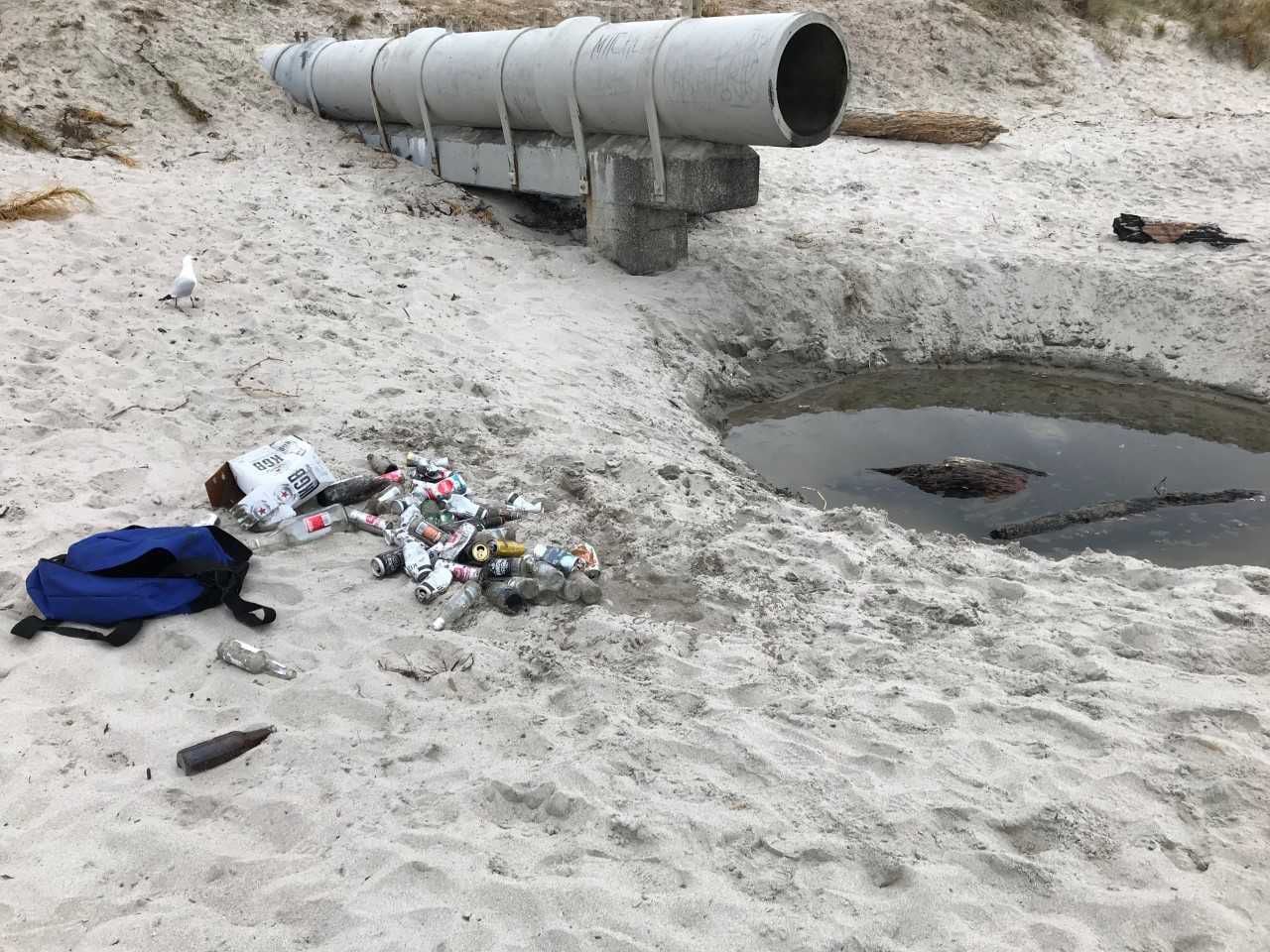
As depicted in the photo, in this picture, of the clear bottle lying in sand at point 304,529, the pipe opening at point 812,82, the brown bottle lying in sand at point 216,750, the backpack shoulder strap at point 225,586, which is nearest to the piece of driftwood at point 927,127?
the pipe opening at point 812,82

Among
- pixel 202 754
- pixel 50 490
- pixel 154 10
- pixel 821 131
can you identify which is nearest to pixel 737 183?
pixel 821 131

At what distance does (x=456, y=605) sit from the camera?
3.70 meters

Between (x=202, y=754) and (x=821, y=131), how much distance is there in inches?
224

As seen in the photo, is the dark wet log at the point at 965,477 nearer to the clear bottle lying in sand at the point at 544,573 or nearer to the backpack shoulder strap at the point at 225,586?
the clear bottle lying in sand at the point at 544,573

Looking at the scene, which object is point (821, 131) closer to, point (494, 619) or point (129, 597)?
point (494, 619)

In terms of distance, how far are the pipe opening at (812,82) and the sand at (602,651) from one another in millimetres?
1617

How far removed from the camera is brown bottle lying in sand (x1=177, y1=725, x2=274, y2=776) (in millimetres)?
2793

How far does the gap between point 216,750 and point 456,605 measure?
1110mm

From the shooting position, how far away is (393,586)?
12.6 feet

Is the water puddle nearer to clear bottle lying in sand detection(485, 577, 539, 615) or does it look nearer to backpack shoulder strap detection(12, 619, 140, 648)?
clear bottle lying in sand detection(485, 577, 539, 615)

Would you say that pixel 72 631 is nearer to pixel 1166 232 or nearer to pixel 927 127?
pixel 1166 232

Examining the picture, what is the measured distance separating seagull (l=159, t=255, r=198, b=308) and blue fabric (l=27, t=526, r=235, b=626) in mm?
2942

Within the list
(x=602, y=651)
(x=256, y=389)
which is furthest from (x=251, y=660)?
(x=256, y=389)

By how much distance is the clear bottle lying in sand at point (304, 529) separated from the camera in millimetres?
4031
